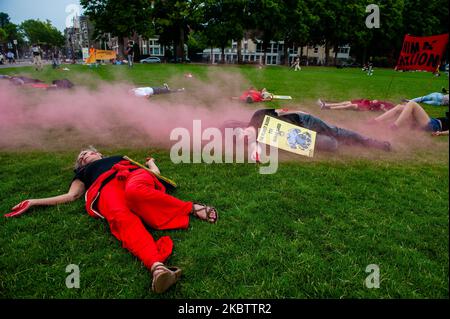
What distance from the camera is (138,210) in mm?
3355

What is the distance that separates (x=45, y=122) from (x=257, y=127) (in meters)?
5.56

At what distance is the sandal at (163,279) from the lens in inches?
99.0

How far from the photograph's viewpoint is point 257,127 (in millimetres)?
5844

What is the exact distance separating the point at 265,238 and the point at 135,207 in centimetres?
138

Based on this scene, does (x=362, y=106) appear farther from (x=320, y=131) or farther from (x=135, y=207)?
(x=135, y=207)

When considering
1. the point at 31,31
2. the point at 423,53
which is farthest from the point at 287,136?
the point at 31,31

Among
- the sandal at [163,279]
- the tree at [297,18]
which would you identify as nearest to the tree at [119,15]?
the tree at [297,18]

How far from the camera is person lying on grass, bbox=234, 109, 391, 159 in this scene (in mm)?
5777

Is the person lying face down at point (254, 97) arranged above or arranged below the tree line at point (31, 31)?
below

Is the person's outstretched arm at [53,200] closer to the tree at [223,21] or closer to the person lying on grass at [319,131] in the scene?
the person lying on grass at [319,131]

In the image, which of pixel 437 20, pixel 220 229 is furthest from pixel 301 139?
pixel 437 20

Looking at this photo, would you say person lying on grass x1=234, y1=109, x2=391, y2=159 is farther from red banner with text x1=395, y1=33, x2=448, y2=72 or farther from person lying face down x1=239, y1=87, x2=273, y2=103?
person lying face down x1=239, y1=87, x2=273, y2=103

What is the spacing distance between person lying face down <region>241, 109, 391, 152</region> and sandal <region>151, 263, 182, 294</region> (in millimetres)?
3522
